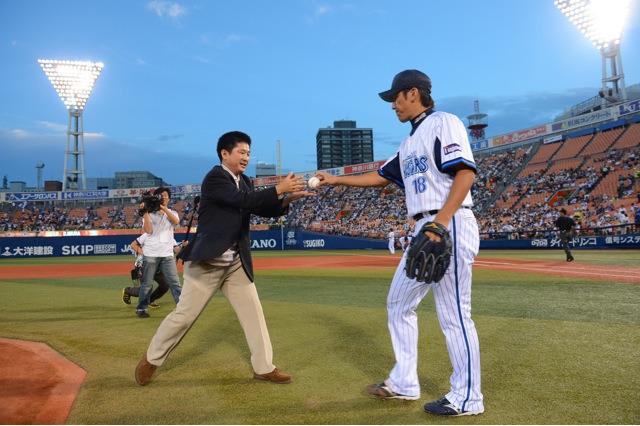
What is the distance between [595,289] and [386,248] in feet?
83.8

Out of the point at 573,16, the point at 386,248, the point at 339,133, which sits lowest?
the point at 386,248

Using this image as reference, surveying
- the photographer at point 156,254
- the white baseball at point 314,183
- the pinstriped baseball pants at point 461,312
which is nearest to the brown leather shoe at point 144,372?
the white baseball at point 314,183

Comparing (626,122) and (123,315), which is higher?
(626,122)

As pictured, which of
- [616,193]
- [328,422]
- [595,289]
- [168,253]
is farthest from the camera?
[616,193]

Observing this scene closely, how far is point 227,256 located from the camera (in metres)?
3.70

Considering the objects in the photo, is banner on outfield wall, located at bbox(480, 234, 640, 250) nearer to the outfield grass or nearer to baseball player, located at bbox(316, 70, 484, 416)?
the outfield grass

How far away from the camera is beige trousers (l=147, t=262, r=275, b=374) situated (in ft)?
11.8

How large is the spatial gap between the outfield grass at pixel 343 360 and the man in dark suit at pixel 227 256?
12.0 inches

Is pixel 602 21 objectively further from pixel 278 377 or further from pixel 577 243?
pixel 278 377

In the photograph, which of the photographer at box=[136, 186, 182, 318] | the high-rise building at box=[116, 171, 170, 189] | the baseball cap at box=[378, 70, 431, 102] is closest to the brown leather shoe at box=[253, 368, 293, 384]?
the baseball cap at box=[378, 70, 431, 102]

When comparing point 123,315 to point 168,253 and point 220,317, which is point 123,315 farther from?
point 220,317

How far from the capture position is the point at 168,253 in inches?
279

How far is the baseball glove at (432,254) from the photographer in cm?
259

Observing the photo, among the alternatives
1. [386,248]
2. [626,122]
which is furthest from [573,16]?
[386,248]
